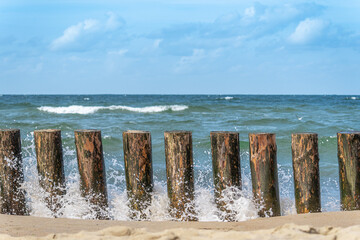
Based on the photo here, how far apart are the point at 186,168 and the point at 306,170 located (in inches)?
44.7

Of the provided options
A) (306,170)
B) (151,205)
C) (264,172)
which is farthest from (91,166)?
(306,170)

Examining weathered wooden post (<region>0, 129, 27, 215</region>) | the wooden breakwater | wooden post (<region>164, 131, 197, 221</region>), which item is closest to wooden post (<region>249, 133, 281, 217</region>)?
the wooden breakwater

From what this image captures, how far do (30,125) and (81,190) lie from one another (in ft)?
32.4

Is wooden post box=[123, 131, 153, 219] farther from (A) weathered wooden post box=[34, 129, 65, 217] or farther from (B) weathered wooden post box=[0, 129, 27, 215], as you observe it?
(B) weathered wooden post box=[0, 129, 27, 215]

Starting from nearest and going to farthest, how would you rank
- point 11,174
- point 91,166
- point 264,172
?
point 264,172, point 91,166, point 11,174

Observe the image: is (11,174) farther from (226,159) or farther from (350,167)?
(350,167)

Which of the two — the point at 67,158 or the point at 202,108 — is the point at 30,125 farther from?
the point at 202,108

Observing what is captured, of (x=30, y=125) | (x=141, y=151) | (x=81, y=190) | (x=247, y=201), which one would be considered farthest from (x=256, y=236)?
(x=30, y=125)

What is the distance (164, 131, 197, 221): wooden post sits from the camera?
13.3 feet

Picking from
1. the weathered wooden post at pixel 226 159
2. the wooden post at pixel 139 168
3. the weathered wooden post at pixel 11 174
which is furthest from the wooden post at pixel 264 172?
the weathered wooden post at pixel 11 174

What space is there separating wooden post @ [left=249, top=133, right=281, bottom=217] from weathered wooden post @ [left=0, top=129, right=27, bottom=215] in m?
2.32

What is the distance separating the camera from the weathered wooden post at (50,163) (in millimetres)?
4191

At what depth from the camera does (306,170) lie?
4.05 metres

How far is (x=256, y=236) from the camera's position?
2953 millimetres
